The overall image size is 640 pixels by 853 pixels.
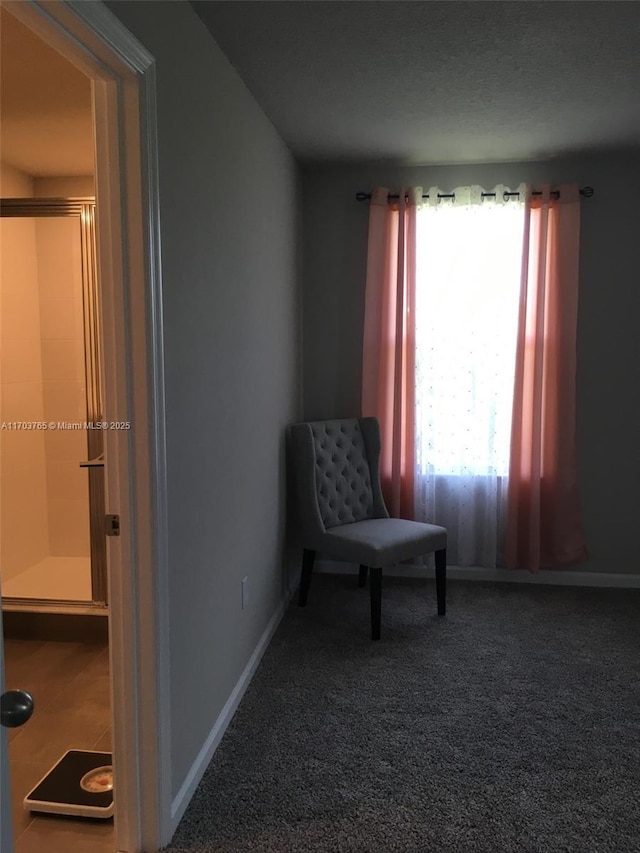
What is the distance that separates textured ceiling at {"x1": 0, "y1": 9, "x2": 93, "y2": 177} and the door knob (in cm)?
188

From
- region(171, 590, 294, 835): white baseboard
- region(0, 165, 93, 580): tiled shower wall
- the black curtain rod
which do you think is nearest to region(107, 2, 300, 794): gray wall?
region(171, 590, 294, 835): white baseboard

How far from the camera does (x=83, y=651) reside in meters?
3.14

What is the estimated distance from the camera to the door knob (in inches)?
33.0

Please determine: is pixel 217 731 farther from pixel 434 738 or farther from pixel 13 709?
pixel 13 709

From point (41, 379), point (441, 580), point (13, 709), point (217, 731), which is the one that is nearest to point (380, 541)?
point (441, 580)

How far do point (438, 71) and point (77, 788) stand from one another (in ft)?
8.92

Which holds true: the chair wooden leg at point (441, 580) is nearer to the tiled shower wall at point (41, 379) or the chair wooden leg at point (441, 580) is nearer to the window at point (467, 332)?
the window at point (467, 332)

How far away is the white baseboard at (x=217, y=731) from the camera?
1997mm

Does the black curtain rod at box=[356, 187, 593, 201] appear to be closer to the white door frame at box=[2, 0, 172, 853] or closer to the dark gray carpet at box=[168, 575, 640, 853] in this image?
the dark gray carpet at box=[168, 575, 640, 853]

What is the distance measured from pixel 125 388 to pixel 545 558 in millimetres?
3017

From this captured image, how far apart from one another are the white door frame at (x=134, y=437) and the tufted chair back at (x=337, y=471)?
1.68 meters

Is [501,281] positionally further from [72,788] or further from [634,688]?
[72,788]

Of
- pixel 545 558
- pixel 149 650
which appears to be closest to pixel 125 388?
pixel 149 650

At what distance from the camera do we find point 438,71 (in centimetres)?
252
